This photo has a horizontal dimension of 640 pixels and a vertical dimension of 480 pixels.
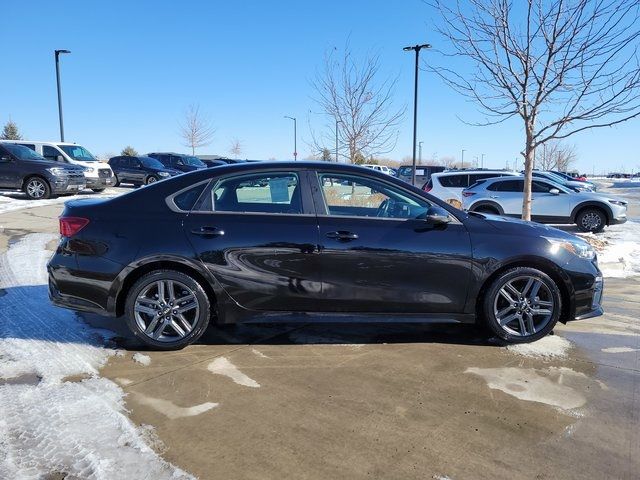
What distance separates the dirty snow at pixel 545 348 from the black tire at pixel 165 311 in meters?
2.59

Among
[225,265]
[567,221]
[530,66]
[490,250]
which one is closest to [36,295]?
[225,265]

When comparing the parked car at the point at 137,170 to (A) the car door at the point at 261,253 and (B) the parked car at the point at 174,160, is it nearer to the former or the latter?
(B) the parked car at the point at 174,160

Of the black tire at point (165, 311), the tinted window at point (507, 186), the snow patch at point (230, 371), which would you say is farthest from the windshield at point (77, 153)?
the snow patch at point (230, 371)

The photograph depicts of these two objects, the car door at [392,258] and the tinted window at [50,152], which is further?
the tinted window at [50,152]

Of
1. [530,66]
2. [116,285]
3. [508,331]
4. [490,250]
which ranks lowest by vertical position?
[508,331]

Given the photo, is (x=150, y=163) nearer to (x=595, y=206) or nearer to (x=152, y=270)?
(x=595, y=206)

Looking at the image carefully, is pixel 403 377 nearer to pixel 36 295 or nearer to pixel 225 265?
pixel 225 265

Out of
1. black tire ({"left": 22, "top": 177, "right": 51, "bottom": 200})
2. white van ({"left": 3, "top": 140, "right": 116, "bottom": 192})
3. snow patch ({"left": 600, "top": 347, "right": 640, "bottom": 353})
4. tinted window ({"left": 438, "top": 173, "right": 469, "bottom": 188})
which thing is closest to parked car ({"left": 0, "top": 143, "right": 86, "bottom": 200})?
black tire ({"left": 22, "top": 177, "right": 51, "bottom": 200})

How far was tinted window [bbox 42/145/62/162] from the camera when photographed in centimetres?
1786

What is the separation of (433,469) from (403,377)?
3.62ft

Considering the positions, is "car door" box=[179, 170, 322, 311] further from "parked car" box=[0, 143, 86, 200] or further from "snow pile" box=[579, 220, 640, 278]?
"parked car" box=[0, 143, 86, 200]

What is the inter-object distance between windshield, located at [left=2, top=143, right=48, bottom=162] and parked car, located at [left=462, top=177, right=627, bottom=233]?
43.0ft

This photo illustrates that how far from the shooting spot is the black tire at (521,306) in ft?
13.8

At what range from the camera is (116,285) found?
4039 mm
